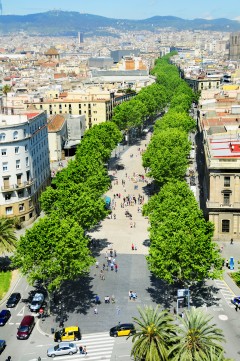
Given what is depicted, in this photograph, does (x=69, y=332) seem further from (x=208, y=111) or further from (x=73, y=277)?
(x=208, y=111)

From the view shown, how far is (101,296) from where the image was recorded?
204 ft

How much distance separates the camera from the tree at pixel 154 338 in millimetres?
38875

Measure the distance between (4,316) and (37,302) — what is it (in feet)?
15.0

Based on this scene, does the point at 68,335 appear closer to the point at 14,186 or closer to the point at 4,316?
the point at 4,316

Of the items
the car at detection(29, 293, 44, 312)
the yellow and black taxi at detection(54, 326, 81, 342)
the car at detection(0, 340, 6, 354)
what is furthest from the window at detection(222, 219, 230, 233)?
the car at detection(0, 340, 6, 354)

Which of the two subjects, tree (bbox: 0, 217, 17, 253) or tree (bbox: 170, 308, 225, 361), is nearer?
tree (bbox: 170, 308, 225, 361)

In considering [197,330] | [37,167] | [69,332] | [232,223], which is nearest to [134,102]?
[37,167]

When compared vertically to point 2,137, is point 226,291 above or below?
below

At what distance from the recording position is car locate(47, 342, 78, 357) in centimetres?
4994

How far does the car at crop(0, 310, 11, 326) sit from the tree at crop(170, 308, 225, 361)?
25.0 m

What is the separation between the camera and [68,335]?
172 feet

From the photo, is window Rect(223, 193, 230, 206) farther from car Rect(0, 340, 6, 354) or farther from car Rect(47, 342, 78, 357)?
car Rect(0, 340, 6, 354)

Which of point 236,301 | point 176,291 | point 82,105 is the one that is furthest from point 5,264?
point 82,105

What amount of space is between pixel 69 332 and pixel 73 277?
9.44 m
